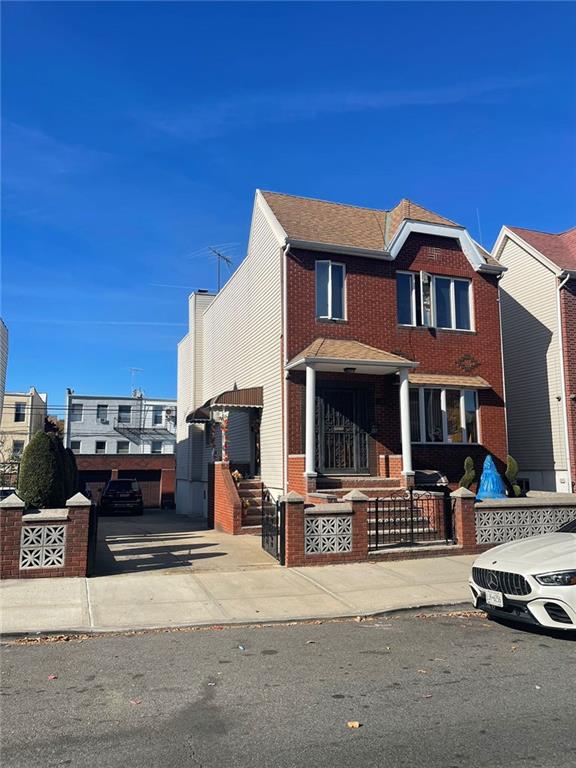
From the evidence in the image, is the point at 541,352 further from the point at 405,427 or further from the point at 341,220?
the point at 341,220

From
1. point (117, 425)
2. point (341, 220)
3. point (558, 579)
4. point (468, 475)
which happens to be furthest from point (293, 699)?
point (117, 425)

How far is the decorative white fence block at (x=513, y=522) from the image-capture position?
1297cm

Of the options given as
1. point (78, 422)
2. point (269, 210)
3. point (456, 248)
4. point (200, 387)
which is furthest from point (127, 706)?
point (78, 422)

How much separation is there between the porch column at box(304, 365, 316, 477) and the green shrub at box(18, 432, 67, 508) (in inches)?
222

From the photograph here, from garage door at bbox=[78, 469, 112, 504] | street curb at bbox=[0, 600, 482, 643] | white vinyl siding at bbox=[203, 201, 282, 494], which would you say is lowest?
street curb at bbox=[0, 600, 482, 643]

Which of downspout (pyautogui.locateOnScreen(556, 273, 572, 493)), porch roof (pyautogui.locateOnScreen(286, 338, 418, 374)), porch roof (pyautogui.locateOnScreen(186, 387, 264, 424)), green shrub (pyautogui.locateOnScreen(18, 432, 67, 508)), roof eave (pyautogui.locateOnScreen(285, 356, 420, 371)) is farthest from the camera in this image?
downspout (pyautogui.locateOnScreen(556, 273, 572, 493))

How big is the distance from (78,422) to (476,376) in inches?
1642

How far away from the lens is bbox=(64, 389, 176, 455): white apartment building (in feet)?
172

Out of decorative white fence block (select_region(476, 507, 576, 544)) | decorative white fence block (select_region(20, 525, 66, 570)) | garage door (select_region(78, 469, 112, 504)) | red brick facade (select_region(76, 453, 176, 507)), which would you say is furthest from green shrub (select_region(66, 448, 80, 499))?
garage door (select_region(78, 469, 112, 504))

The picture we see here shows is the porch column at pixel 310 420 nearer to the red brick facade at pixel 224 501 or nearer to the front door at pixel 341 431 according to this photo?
the front door at pixel 341 431

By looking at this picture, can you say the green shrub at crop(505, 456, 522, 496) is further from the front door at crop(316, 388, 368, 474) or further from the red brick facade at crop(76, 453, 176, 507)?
the red brick facade at crop(76, 453, 176, 507)

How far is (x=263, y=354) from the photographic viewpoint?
18.3m

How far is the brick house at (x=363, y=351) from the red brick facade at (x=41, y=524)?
5.99m

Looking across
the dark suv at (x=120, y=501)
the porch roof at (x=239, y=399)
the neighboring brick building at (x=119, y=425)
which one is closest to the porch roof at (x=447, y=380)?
the porch roof at (x=239, y=399)
